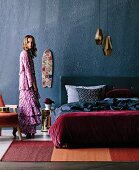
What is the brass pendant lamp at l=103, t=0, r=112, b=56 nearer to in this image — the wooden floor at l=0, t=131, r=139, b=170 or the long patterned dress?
the long patterned dress

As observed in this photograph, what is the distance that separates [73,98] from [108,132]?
1.97 meters

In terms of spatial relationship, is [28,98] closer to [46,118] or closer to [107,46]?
[46,118]

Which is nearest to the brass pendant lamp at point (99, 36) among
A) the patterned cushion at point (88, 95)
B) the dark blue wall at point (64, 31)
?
the dark blue wall at point (64, 31)

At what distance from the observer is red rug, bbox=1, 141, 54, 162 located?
588 cm

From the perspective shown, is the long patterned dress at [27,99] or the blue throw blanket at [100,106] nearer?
the blue throw blanket at [100,106]

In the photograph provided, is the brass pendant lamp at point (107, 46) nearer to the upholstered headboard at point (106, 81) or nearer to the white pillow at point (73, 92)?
the upholstered headboard at point (106, 81)

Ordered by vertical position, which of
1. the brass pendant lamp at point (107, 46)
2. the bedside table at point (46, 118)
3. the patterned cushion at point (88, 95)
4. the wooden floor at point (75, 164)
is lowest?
the wooden floor at point (75, 164)

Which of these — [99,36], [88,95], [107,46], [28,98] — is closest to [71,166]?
[28,98]

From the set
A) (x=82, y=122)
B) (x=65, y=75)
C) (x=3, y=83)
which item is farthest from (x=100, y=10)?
(x=82, y=122)

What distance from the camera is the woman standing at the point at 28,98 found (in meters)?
7.63

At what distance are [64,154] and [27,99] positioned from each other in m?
1.78

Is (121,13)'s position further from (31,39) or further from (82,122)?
(82,122)

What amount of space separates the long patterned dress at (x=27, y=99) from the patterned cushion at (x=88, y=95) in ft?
3.00

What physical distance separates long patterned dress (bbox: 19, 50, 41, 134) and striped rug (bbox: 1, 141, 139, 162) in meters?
0.91
